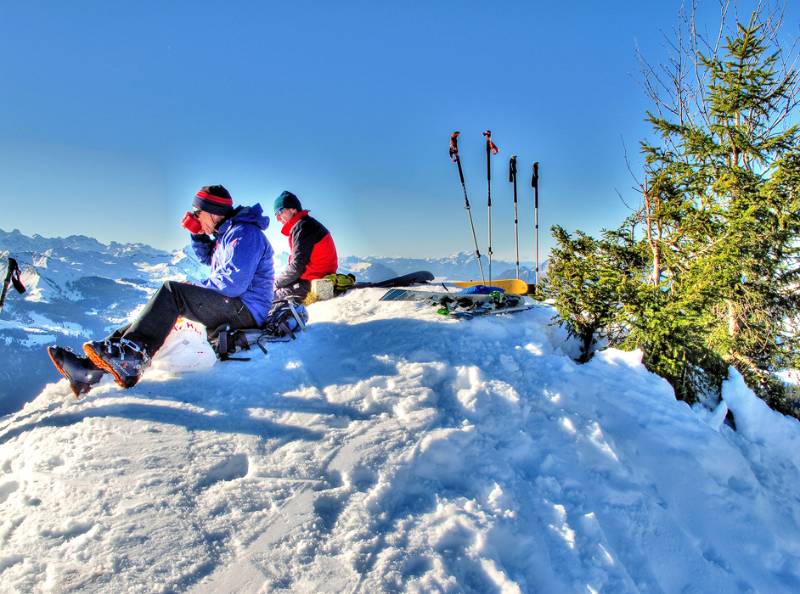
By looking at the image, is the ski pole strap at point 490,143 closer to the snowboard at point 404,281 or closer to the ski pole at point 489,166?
the ski pole at point 489,166

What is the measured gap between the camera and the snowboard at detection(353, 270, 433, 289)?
9.09 m

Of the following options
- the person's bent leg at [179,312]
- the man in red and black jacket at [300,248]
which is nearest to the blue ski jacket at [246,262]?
the person's bent leg at [179,312]

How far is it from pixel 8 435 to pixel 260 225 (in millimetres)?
2977

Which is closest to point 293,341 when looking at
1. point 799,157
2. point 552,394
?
point 552,394

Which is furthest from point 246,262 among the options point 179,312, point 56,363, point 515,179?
point 515,179

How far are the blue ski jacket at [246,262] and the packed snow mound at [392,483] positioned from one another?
0.68m

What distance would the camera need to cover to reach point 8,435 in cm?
345

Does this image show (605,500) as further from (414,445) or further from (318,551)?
(318,551)

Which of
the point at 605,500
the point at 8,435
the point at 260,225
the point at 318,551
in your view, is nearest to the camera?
the point at 318,551

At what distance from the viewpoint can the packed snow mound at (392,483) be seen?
2227 mm

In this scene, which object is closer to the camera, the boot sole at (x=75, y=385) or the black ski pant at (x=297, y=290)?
the boot sole at (x=75, y=385)

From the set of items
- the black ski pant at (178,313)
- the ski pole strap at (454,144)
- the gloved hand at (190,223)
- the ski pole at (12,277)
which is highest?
the ski pole strap at (454,144)

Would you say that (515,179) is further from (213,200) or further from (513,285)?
(213,200)

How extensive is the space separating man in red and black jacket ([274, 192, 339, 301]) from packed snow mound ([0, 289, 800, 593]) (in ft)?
12.8
